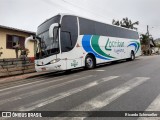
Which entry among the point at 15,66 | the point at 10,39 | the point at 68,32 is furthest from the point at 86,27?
the point at 10,39

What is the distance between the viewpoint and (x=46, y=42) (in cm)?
1268

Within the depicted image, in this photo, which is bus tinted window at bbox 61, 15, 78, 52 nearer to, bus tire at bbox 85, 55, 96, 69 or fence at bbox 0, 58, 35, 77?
bus tire at bbox 85, 55, 96, 69

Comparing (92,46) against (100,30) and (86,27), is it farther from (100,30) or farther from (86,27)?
(100,30)

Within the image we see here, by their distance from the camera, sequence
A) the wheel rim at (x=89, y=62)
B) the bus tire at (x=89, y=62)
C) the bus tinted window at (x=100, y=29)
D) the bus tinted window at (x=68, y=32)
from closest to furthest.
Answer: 1. the bus tinted window at (x=68, y=32)
2. the bus tire at (x=89, y=62)
3. the wheel rim at (x=89, y=62)
4. the bus tinted window at (x=100, y=29)

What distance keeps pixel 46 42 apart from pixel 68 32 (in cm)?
147

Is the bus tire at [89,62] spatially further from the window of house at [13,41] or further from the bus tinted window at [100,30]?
the window of house at [13,41]

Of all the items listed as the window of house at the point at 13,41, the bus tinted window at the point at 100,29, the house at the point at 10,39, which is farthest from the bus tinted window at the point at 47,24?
the window of house at the point at 13,41

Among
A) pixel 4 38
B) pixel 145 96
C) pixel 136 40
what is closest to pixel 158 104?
pixel 145 96

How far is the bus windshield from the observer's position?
40.0ft

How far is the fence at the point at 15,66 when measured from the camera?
13831 millimetres

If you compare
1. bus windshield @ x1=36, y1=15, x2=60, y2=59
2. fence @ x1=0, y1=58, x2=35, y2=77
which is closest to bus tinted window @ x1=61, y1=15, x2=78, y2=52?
bus windshield @ x1=36, y1=15, x2=60, y2=59

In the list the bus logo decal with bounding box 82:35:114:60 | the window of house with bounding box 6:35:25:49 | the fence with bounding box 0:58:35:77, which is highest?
the window of house with bounding box 6:35:25:49

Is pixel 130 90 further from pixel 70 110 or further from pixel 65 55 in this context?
pixel 65 55

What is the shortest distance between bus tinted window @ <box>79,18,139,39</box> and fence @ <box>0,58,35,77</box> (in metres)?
4.84
